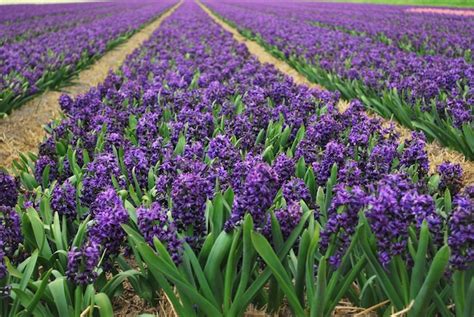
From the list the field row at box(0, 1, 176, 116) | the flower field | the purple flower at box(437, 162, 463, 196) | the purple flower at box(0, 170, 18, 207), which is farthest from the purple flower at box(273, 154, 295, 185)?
the field row at box(0, 1, 176, 116)

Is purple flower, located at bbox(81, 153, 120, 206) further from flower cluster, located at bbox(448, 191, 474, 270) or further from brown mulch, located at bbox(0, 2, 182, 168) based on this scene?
flower cluster, located at bbox(448, 191, 474, 270)

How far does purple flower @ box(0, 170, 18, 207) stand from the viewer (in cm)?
365

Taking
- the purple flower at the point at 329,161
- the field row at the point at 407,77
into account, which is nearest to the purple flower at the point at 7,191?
the purple flower at the point at 329,161

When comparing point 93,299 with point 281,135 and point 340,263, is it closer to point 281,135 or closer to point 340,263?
point 340,263

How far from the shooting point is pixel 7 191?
3.66 meters

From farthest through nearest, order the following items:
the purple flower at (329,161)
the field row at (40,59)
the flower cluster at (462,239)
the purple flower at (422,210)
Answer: the field row at (40,59) < the purple flower at (329,161) < the purple flower at (422,210) < the flower cluster at (462,239)

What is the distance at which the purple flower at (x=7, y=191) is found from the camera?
12.0 ft

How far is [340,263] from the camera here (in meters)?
2.65

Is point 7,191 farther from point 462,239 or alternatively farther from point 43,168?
point 462,239

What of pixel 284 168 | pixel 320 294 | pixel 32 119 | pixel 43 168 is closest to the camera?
pixel 320 294

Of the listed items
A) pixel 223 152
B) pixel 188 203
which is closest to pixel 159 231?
pixel 188 203

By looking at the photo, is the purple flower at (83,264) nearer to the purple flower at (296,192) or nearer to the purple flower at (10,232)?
the purple flower at (10,232)

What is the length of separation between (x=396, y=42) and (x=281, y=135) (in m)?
11.6

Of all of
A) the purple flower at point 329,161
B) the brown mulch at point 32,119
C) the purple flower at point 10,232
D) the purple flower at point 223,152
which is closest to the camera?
the purple flower at point 10,232
